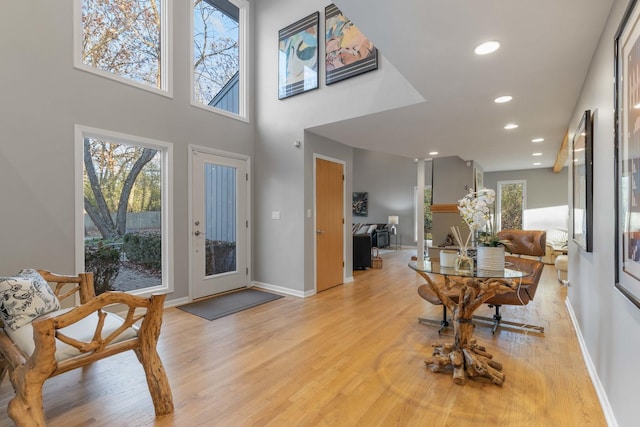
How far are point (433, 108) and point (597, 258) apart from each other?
2053mm

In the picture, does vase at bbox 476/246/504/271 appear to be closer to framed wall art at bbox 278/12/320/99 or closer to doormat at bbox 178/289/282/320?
doormat at bbox 178/289/282/320

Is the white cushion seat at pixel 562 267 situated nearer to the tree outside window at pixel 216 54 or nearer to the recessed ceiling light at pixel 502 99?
the recessed ceiling light at pixel 502 99

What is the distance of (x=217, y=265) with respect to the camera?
14.9 feet

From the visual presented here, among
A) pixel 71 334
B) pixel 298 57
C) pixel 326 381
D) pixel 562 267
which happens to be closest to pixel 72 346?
pixel 71 334

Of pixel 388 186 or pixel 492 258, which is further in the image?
pixel 388 186

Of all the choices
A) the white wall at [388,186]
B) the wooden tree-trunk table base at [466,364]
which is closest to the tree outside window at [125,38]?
the wooden tree-trunk table base at [466,364]

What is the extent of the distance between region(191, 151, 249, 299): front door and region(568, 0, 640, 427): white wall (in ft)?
13.6

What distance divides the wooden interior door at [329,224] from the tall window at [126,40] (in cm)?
250

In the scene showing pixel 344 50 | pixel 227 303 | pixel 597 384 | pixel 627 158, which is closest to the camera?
pixel 627 158

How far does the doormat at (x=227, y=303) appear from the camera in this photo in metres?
3.68

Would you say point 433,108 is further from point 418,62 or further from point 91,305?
point 91,305

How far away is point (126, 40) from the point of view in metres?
3.68

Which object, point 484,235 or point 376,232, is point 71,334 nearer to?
point 484,235

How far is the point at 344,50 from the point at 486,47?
216 cm
